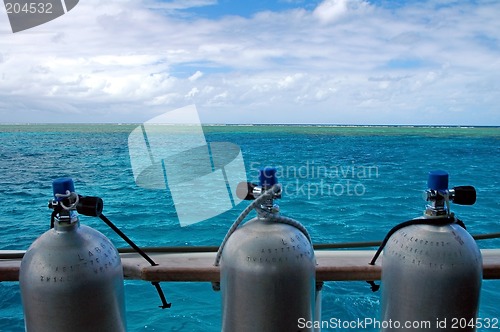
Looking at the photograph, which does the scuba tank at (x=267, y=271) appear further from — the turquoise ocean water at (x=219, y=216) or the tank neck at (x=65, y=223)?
the tank neck at (x=65, y=223)

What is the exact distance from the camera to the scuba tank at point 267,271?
70 centimetres

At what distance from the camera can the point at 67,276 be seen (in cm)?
67

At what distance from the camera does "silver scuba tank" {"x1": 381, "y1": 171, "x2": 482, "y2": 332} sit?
2.32ft

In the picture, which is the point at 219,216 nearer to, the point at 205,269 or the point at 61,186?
the point at 205,269

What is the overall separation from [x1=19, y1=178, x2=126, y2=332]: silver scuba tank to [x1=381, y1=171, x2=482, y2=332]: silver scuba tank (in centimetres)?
48

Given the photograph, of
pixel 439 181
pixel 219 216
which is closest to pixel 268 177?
pixel 439 181

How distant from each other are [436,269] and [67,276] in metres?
0.58

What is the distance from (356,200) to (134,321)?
7.96 meters

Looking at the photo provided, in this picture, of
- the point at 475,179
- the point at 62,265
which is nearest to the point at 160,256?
the point at 62,265

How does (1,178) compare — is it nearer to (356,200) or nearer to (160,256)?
(356,200)

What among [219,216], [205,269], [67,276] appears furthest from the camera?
[219,216]

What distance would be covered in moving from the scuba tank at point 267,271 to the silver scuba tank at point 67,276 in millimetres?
199

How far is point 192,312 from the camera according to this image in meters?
3.08

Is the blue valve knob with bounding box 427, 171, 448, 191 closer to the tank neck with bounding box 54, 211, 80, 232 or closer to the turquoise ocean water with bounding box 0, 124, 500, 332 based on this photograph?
the turquoise ocean water with bounding box 0, 124, 500, 332
